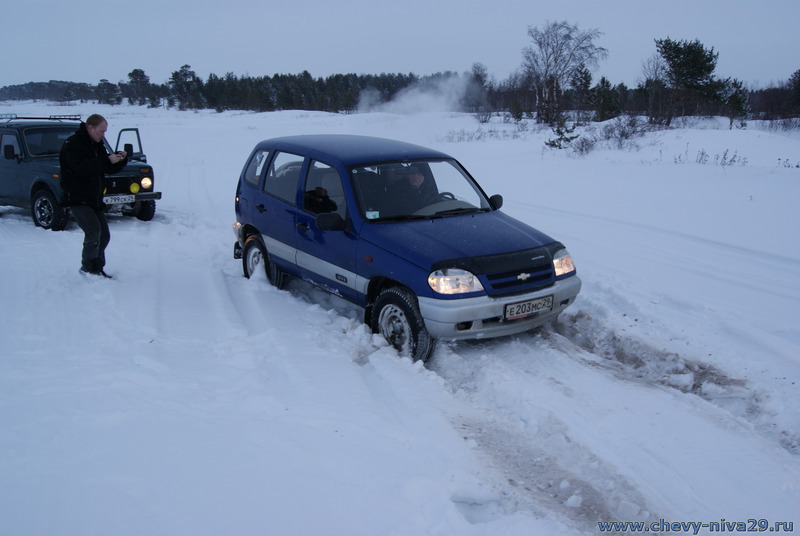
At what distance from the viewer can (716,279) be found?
708cm

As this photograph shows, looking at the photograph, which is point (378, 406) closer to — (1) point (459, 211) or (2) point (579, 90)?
(1) point (459, 211)

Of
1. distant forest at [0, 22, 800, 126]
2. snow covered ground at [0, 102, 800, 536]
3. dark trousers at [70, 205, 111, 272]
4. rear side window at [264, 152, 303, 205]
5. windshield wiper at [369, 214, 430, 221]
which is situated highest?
distant forest at [0, 22, 800, 126]

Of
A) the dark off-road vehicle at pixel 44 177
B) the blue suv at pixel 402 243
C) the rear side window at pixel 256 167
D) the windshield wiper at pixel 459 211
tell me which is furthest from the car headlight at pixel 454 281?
the dark off-road vehicle at pixel 44 177

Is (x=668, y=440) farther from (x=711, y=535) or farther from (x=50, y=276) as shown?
(x=50, y=276)

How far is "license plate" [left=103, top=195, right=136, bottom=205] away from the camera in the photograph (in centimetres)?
1021

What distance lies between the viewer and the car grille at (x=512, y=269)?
480 centimetres

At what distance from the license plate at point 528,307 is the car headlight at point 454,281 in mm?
334

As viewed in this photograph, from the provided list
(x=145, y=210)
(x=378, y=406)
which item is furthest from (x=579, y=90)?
(x=378, y=406)

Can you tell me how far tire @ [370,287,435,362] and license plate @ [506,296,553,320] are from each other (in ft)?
2.26

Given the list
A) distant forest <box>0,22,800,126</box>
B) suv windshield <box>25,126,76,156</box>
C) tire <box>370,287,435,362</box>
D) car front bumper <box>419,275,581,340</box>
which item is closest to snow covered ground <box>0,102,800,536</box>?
tire <box>370,287,435,362</box>

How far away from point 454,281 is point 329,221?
4.43 feet

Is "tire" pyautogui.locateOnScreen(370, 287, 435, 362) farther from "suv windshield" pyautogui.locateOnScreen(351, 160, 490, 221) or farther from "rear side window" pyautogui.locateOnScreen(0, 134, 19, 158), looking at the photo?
"rear side window" pyautogui.locateOnScreen(0, 134, 19, 158)

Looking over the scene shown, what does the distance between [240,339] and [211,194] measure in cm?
912

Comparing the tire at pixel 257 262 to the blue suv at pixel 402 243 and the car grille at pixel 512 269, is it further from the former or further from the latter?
the car grille at pixel 512 269
